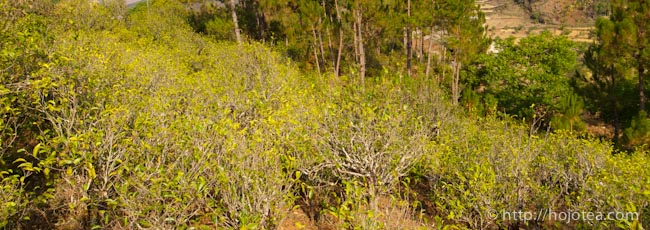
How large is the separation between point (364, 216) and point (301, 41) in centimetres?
2232

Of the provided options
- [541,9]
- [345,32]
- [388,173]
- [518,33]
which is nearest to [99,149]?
[388,173]

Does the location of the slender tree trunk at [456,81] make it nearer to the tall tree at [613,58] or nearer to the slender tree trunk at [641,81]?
the tall tree at [613,58]

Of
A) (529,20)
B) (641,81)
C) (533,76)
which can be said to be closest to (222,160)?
(533,76)

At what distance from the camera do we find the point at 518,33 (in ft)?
353

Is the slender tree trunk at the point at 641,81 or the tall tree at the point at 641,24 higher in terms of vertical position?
the tall tree at the point at 641,24

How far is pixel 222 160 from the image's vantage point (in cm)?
611

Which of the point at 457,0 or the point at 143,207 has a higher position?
the point at 457,0

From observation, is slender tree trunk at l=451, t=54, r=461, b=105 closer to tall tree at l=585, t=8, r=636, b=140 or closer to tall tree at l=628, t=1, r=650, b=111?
tall tree at l=585, t=8, r=636, b=140

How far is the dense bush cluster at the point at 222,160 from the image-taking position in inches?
213

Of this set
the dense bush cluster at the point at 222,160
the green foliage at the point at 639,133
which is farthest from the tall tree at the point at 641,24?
the dense bush cluster at the point at 222,160

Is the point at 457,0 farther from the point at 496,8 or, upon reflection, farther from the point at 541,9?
the point at 496,8

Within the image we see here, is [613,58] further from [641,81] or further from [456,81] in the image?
[456,81]

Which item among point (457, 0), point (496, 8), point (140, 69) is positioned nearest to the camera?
point (140, 69)

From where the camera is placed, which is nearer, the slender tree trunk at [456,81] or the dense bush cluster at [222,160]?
the dense bush cluster at [222,160]
